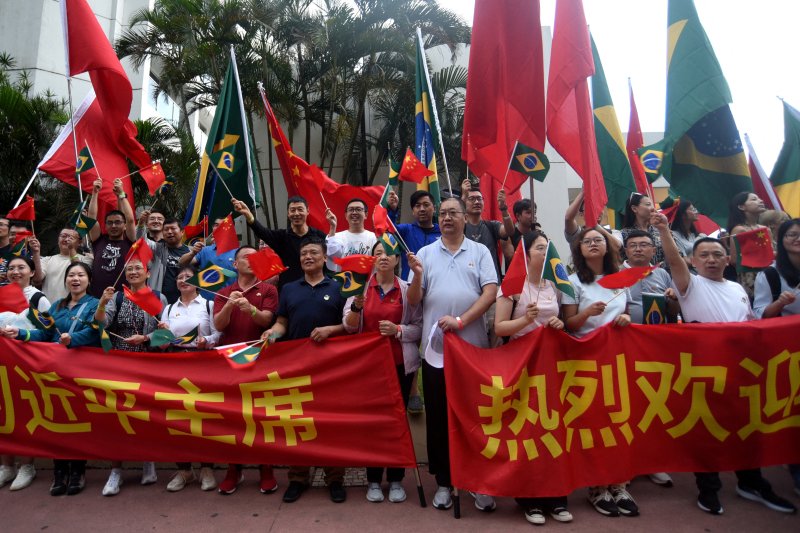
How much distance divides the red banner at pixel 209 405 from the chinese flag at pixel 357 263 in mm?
542

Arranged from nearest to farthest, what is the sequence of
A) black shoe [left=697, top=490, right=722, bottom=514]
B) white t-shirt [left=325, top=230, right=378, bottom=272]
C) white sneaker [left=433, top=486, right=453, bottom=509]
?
black shoe [left=697, top=490, right=722, bottom=514], white sneaker [left=433, top=486, right=453, bottom=509], white t-shirt [left=325, top=230, right=378, bottom=272]

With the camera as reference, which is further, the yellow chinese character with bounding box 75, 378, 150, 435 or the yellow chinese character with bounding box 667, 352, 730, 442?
the yellow chinese character with bounding box 75, 378, 150, 435

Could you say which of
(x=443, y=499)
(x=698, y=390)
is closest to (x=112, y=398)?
(x=443, y=499)

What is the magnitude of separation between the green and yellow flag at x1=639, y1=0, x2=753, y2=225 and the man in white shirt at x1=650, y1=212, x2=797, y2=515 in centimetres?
Result: 63

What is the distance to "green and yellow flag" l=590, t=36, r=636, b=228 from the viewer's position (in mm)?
4633

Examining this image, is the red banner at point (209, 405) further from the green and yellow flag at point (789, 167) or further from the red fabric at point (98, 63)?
the green and yellow flag at point (789, 167)

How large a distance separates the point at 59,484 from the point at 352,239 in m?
3.03

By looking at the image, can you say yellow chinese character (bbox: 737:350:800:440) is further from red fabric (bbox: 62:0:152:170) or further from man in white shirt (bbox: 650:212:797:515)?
red fabric (bbox: 62:0:152:170)

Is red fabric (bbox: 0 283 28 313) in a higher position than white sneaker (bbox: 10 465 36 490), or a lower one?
higher

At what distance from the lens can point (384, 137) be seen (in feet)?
46.9

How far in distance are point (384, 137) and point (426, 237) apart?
1014 centimetres

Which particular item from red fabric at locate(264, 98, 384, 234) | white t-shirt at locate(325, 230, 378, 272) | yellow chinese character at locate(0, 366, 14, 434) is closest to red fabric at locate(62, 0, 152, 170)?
red fabric at locate(264, 98, 384, 234)

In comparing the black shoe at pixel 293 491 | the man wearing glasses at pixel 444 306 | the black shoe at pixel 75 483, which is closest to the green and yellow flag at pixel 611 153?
the man wearing glasses at pixel 444 306

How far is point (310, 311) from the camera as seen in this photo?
382cm
